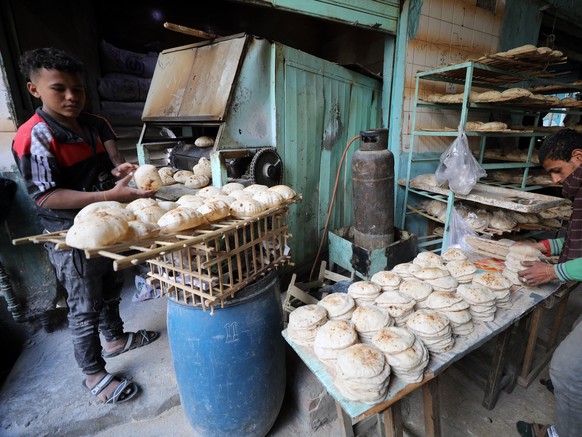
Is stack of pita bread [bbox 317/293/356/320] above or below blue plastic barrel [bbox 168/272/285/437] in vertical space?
above

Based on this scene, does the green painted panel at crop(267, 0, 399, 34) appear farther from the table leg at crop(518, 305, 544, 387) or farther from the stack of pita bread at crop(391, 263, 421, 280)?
the table leg at crop(518, 305, 544, 387)

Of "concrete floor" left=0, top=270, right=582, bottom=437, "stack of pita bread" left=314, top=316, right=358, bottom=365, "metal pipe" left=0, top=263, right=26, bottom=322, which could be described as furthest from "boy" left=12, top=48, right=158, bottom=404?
"stack of pita bread" left=314, top=316, right=358, bottom=365

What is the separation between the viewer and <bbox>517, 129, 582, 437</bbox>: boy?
5.50ft

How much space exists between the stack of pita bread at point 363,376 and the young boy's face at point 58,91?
2.21 m

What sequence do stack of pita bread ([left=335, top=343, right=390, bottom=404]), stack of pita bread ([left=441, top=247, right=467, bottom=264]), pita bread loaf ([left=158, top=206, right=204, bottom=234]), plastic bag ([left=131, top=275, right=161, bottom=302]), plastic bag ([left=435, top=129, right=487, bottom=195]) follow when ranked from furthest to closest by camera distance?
1. plastic bag ([left=131, top=275, right=161, bottom=302])
2. plastic bag ([left=435, top=129, right=487, bottom=195])
3. stack of pita bread ([left=441, top=247, right=467, bottom=264])
4. pita bread loaf ([left=158, top=206, right=204, bottom=234])
5. stack of pita bread ([left=335, top=343, right=390, bottom=404])

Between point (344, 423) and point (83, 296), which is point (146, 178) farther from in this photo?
point (344, 423)

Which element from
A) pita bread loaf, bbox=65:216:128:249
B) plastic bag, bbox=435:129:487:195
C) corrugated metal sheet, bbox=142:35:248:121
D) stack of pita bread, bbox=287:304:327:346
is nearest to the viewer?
pita bread loaf, bbox=65:216:128:249

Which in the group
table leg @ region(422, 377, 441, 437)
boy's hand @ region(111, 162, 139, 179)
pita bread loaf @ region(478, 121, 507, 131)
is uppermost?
pita bread loaf @ region(478, 121, 507, 131)

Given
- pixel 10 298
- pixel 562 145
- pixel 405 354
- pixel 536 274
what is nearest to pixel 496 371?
pixel 536 274

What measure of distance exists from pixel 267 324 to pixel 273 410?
0.68 m

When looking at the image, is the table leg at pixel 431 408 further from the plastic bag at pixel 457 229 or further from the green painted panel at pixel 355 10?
the green painted panel at pixel 355 10

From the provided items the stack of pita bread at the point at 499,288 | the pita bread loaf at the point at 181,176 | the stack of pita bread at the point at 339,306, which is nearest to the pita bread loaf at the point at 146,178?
the pita bread loaf at the point at 181,176

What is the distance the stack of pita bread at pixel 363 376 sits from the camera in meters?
1.20

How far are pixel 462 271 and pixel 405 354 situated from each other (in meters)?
0.96
